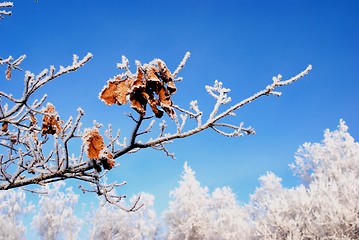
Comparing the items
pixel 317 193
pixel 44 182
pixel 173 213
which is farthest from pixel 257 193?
pixel 44 182

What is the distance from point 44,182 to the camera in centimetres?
262

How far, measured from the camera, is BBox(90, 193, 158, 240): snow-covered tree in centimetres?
3102

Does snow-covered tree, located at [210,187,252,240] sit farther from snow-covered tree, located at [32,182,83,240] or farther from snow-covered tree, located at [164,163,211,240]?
snow-covered tree, located at [32,182,83,240]

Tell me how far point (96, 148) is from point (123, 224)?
3306 centimetres

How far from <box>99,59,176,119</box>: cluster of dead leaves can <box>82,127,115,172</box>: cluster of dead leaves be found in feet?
1.05

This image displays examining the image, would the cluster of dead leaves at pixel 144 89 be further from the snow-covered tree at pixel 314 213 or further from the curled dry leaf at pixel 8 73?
the snow-covered tree at pixel 314 213

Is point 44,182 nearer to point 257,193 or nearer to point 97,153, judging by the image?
point 97,153

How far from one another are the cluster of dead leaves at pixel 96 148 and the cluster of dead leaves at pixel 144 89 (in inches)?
12.6

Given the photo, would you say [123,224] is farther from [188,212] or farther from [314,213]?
[314,213]

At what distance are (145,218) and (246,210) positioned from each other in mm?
12565

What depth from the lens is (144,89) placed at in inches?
61.2

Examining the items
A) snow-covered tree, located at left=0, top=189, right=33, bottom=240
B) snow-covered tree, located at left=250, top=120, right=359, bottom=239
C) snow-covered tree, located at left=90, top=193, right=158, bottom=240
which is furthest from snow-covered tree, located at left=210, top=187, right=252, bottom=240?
snow-covered tree, located at left=0, top=189, right=33, bottom=240

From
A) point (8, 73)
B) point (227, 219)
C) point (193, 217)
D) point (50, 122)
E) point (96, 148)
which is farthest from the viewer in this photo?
point (227, 219)

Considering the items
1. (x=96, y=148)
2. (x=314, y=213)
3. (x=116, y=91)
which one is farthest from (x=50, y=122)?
(x=314, y=213)
